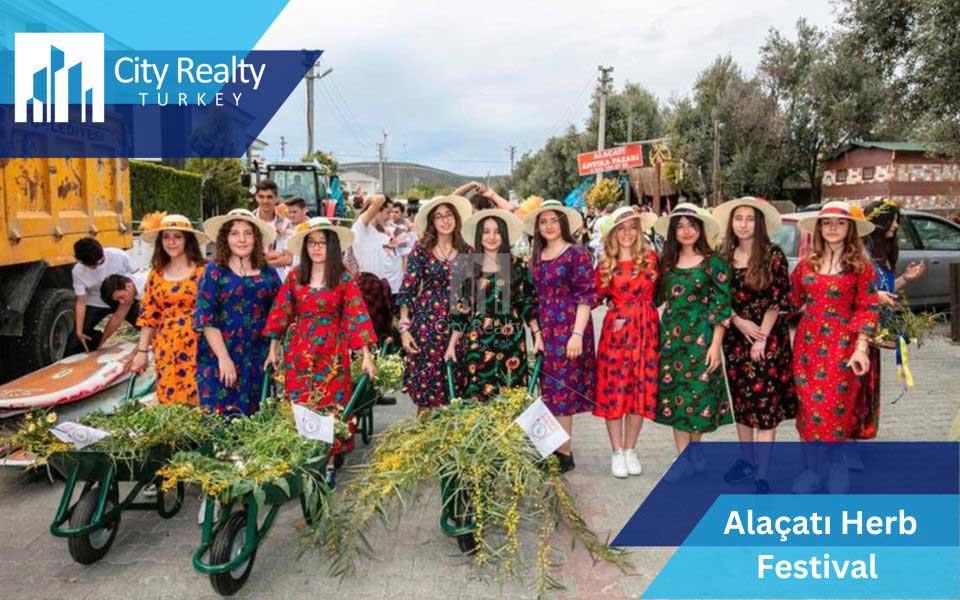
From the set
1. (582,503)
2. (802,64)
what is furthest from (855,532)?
(802,64)

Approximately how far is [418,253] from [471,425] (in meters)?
1.63

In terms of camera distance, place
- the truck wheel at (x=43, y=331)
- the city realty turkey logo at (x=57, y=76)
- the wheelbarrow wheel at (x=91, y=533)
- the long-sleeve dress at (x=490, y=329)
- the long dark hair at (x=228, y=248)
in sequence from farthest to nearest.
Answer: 1. the city realty turkey logo at (x=57, y=76)
2. the truck wheel at (x=43, y=331)
3. the long-sleeve dress at (x=490, y=329)
4. the long dark hair at (x=228, y=248)
5. the wheelbarrow wheel at (x=91, y=533)

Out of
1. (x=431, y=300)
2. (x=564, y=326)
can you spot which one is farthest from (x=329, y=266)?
(x=564, y=326)

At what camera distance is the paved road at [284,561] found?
3600 mm

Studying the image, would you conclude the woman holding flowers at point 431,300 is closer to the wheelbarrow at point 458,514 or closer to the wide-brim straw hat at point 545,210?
the wide-brim straw hat at point 545,210

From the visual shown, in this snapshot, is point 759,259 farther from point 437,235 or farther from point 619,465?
point 437,235

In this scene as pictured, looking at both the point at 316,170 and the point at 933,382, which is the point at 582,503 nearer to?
the point at 933,382

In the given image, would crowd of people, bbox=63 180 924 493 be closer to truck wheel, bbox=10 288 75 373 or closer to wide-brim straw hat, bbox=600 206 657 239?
wide-brim straw hat, bbox=600 206 657 239

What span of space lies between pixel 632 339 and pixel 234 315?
7.90ft

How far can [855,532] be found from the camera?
162 inches

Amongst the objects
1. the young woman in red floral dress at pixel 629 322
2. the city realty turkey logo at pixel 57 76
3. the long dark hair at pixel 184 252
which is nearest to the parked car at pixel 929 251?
the young woman in red floral dress at pixel 629 322

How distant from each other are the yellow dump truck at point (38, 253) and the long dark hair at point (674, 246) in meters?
5.17

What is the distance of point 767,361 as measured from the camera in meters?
4.54

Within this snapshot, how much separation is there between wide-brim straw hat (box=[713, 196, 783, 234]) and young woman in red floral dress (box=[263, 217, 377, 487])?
2229 mm
